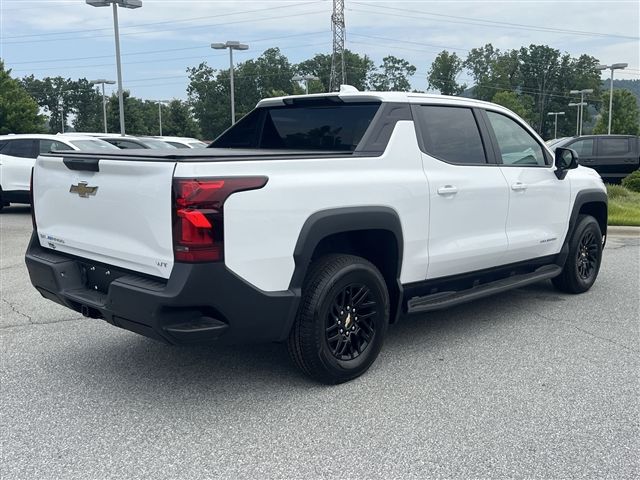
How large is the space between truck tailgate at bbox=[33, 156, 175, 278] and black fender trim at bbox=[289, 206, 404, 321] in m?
0.74

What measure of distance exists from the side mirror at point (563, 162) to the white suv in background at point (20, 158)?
32.1 feet

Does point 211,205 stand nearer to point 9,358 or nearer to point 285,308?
point 285,308

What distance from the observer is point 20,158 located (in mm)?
13258

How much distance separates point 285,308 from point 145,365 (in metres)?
1.44

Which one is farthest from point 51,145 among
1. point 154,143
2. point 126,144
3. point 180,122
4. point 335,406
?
point 180,122

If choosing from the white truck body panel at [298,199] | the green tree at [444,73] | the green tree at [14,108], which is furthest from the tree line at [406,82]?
the white truck body panel at [298,199]

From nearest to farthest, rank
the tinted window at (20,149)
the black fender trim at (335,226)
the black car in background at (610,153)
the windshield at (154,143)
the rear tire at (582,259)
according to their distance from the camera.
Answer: the black fender trim at (335,226) < the rear tire at (582,259) < the tinted window at (20,149) < the windshield at (154,143) < the black car in background at (610,153)

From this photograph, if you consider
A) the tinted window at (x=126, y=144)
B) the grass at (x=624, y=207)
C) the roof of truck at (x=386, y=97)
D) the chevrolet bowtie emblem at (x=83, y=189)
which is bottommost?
the grass at (x=624, y=207)

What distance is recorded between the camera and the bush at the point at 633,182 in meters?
15.1

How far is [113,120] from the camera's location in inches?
2648

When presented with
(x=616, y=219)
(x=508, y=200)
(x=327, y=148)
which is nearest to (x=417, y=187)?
(x=327, y=148)

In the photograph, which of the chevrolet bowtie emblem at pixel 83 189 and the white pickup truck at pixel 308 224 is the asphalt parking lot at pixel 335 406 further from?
the chevrolet bowtie emblem at pixel 83 189

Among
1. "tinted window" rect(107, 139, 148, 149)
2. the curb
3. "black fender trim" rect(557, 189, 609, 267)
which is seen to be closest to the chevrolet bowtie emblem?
"black fender trim" rect(557, 189, 609, 267)

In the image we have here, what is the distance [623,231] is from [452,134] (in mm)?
7077
